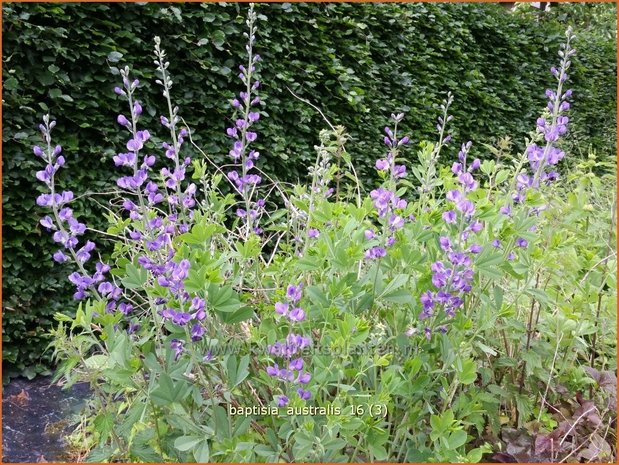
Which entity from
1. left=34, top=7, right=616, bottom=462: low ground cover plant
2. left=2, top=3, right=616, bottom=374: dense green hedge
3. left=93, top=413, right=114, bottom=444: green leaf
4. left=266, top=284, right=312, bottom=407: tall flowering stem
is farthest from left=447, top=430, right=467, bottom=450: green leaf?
left=2, top=3, right=616, bottom=374: dense green hedge

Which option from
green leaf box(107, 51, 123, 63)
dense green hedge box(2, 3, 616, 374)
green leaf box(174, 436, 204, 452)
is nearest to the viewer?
green leaf box(174, 436, 204, 452)

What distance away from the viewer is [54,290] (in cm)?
332

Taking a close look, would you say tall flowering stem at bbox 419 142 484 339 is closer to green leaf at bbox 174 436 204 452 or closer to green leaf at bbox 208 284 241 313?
green leaf at bbox 208 284 241 313

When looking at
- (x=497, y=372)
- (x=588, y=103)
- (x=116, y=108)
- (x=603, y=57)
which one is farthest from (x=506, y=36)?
(x=497, y=372)

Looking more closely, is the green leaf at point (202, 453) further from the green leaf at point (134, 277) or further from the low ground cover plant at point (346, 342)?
the green leaf at point (134, 277)

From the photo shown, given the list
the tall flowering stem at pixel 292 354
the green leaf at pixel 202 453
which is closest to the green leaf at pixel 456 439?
the tall flowering stem at pixel 292 354

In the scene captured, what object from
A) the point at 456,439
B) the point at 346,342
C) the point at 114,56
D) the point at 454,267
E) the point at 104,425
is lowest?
the point at 104,425

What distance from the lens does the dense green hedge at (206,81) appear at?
10.6ft

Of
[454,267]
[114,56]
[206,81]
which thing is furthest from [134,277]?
[206,81]

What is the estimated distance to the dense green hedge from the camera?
322 cm

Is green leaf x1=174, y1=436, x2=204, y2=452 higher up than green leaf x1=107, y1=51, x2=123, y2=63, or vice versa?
green leaf x1=107, y1=51, x2=123, y2=63

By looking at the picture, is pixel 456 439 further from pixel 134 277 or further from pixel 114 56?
pixel 114 56

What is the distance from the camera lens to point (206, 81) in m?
3.83

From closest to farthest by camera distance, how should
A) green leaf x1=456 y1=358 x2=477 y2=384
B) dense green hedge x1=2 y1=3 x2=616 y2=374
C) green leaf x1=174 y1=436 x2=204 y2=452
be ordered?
green leaf x1=174 y1=436 x2=204 y2=452 → green leaf x1=456 y1=358 x2=477 y2=384 → dense green hedge x1=2 y1=3 x2=616 y2=374
